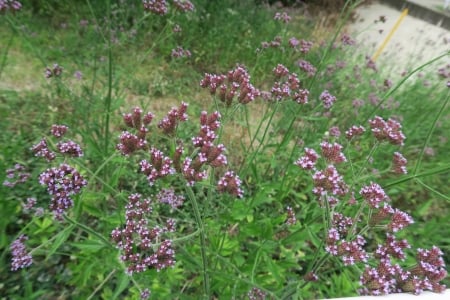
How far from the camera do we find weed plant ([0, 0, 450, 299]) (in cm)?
153

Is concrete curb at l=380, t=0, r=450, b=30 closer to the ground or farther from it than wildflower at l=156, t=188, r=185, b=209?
farther from it

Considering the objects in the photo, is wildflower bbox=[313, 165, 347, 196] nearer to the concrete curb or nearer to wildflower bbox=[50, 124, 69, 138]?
wildflower bbox=[50, 124, 69, 138]

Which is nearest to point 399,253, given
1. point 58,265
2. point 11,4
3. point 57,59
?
point 58,265

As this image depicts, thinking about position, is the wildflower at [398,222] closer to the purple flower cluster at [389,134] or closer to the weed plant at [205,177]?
the weed plant at [205,177]

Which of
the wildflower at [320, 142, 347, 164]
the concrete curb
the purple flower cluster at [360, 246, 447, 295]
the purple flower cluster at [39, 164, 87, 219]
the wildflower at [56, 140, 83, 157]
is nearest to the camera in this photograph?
the purple flower cluster at [360, 246, 447, 295]

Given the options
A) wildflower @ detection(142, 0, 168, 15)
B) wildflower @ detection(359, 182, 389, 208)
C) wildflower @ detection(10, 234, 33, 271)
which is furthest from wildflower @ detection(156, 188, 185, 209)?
wildflower @ detection(142, 0, 168, 15)

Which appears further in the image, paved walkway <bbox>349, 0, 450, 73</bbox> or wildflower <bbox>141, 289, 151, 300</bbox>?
paved walkway <bbox>349, 0, 450, 73</bbox>

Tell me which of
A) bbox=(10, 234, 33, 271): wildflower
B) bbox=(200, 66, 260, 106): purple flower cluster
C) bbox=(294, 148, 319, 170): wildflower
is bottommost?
bbox=(10, 234, 33, 271): wildflower

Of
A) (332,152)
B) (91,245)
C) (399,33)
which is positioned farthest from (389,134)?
(399,33)

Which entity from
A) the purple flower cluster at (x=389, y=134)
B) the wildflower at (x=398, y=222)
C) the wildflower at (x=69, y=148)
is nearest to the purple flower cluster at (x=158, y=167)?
the wildflower at (x=69, y=148)

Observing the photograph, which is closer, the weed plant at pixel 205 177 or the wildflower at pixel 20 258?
the weed plant at pixel 205 177

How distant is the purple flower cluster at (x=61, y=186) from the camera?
1461 mm

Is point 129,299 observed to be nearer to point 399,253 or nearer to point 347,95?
point 399,253

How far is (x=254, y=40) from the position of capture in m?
5.90
